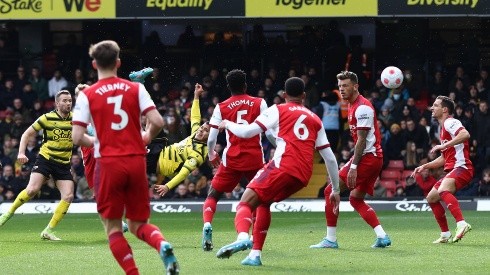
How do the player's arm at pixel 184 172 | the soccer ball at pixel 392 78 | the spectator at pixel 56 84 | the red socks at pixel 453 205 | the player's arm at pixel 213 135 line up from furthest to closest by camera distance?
1. the spectator at pixel 56 84
2. the soccer ball at pixel 392 78
3. the player's arm at pixel 184 172
4. the red socks at pixel 453 205
5. the player's arm at pixel 213 135

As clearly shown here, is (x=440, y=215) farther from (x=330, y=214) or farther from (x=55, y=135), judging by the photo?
(x=55, y=135)

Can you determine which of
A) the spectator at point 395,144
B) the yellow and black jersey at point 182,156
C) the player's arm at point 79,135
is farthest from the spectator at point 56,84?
the player's arm at point 79,135

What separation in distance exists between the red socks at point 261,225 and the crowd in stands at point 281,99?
11.5 metres

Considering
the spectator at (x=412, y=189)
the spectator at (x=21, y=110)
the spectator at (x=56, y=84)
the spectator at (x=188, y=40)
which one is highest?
the spectator at (x=188, y=40)

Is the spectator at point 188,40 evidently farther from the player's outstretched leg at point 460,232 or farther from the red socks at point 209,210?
the red socks at point 209,210

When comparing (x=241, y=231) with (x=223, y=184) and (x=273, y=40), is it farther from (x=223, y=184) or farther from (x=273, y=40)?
(x=273, y=40)

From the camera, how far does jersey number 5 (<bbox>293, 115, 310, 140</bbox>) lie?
37.4 ft

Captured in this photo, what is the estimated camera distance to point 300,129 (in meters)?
11.4

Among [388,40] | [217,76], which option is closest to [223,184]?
[217,76]

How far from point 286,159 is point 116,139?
2.40m

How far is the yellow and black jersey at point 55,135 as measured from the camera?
15805 mm

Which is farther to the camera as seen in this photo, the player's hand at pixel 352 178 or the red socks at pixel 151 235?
the player's hand at pixel 352 178

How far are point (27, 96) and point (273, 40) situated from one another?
5.70 metres

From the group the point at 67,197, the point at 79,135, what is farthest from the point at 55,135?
the point at 79,135
